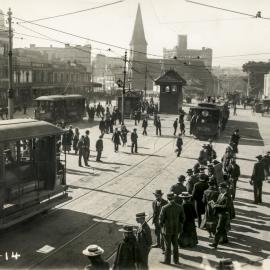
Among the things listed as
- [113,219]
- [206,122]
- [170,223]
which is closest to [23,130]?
[113,219]

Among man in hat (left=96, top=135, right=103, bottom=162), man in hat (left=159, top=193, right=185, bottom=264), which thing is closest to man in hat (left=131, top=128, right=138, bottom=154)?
man in hat (left=96, top=135, right=103, bottom=162)

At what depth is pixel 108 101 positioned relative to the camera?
6334 cm

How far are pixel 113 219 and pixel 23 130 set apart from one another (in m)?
3.73

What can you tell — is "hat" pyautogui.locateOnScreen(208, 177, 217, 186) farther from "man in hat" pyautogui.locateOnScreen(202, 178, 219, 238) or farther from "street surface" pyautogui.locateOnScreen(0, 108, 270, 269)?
"street surface" pyautogui.locateOnScreen(0, 108, 270, 269)

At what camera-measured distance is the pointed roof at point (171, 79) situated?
164ft

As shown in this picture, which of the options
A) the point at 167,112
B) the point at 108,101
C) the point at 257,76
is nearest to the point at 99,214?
the point at 167,112

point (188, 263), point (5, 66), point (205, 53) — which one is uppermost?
point (205, 53)

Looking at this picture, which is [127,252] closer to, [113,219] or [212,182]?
[212,182]

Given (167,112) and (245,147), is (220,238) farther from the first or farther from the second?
(167,112)

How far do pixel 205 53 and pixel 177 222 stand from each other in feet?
580

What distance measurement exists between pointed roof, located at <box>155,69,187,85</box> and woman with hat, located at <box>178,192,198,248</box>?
4056 centimetres

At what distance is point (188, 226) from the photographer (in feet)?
33.3

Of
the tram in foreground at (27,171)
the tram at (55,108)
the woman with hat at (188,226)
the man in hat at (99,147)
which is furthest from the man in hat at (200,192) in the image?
the tram at (55,108)

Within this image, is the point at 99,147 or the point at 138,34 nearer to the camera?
the point at 99,147
